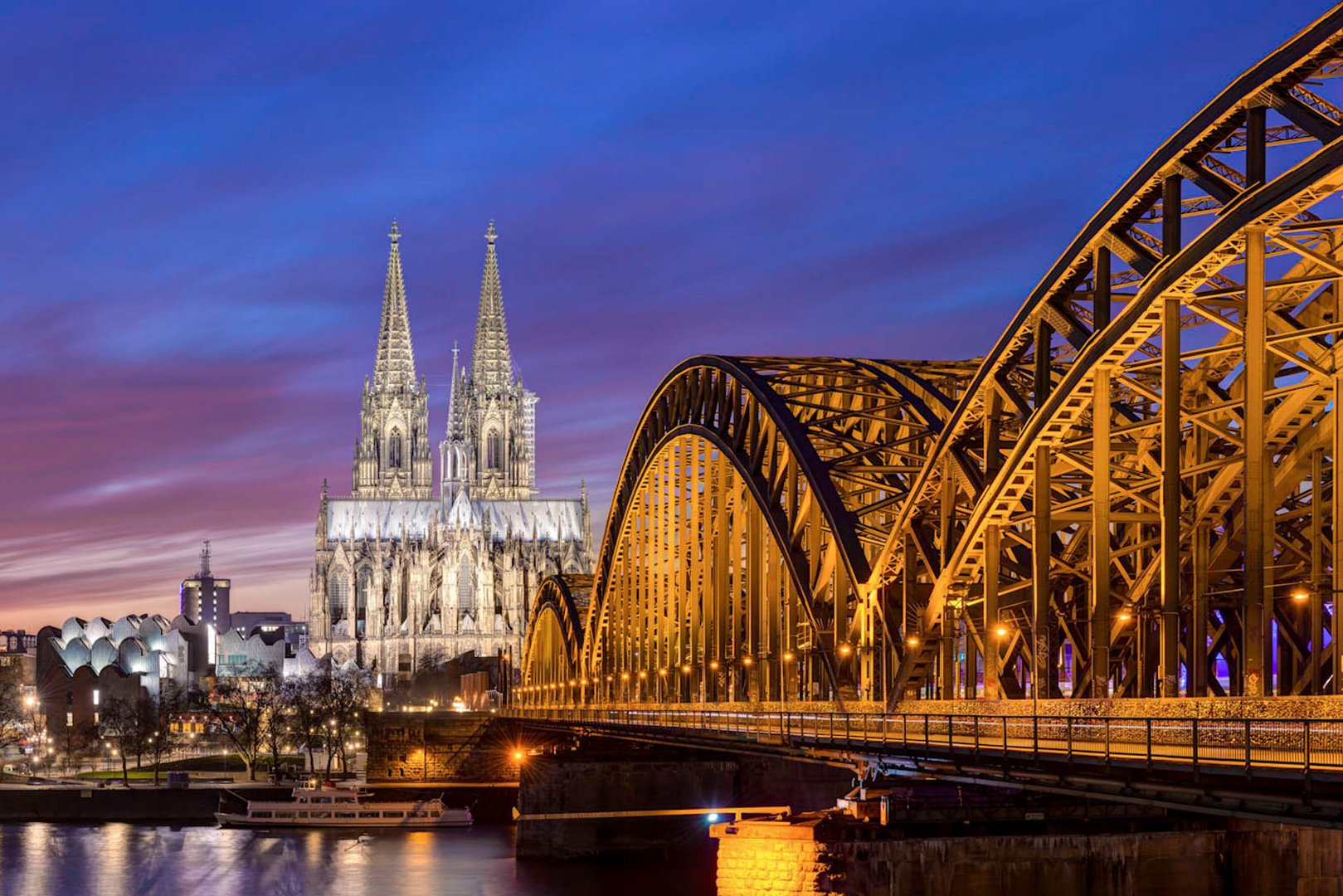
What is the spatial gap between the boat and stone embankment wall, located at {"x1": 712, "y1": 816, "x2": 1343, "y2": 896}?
263 ft

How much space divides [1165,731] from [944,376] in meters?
35.6

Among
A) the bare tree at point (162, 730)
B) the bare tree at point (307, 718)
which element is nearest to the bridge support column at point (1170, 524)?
the bare tree at point (162, 730)

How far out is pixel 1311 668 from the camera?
33.1 metres

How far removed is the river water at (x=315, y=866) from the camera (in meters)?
86.6

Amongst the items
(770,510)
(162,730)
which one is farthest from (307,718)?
(770,510)

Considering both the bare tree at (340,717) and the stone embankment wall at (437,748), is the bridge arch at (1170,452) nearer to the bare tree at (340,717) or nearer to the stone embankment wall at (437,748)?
the stone embankment wall at (437,748)

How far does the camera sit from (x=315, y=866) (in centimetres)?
9969

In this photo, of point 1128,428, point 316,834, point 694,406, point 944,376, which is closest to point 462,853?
point 316,834

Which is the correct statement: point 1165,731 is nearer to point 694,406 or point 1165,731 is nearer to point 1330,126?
point 1330,126

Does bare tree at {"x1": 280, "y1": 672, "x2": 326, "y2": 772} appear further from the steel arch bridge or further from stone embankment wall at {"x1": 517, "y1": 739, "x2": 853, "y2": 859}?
the steel arch bridge

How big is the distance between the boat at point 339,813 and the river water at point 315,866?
446 centimetres

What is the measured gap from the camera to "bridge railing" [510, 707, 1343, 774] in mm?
25922

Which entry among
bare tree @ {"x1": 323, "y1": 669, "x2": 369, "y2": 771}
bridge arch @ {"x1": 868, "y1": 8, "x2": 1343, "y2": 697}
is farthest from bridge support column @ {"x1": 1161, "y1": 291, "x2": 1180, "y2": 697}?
bare tree @ {"x1": 323, "y1": 669, "x2": 369, "y2": 771}

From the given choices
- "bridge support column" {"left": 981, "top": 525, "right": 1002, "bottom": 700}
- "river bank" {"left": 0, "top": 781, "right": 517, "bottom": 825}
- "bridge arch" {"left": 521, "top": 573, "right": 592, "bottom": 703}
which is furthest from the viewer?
"river bank" {"left": 0, "top": 781, "right": 517, "bottom": 825}
